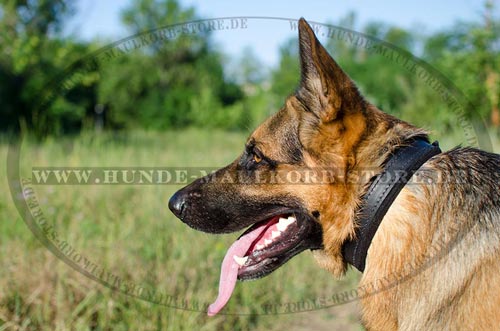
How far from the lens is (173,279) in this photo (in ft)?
15.0

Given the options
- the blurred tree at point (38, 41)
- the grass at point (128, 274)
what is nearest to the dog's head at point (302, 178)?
the grass at point (128, 274)

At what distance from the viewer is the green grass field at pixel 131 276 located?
4027 millimetres

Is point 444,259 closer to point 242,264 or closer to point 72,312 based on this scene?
point 242,264

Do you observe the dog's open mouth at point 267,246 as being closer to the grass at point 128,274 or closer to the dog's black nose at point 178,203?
the dog's black nose at point 178,203

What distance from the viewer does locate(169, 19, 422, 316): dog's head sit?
2697 mm

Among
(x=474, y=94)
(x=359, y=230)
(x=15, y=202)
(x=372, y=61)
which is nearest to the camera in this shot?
(x=359, y=230)

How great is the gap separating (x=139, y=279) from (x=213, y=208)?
69.5 inches

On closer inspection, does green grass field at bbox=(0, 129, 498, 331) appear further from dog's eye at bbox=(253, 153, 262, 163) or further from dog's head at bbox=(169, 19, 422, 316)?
dog's eye at bbox=(253, 153, 262, 163)

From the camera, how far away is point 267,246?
122 inches

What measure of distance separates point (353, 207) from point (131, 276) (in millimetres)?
2638

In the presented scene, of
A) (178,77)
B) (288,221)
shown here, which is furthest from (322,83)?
(178,77)

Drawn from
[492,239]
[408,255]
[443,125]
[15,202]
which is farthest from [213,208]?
[443,125]

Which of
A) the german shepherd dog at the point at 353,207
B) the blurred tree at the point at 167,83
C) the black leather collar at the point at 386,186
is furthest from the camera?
the blurred tree at the point at 167,83

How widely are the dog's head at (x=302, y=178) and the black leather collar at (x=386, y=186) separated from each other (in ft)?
0.23
